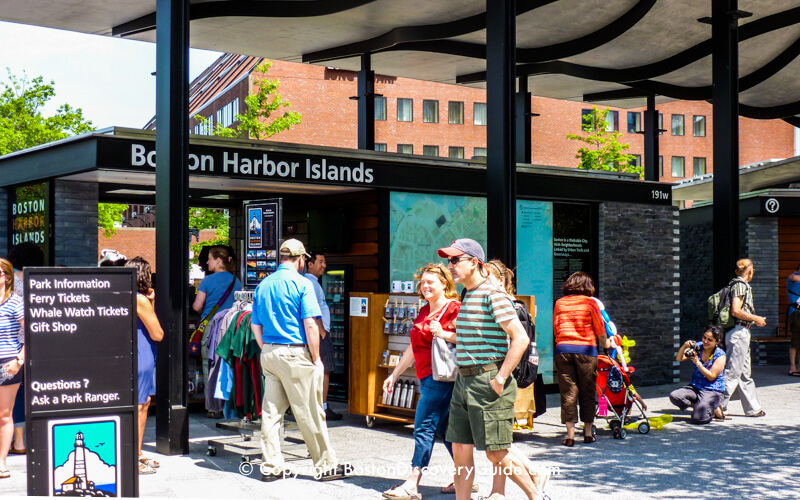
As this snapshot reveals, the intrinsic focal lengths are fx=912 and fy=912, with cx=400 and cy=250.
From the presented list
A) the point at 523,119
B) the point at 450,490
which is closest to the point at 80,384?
the point at 450,490

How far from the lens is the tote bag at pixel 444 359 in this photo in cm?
657

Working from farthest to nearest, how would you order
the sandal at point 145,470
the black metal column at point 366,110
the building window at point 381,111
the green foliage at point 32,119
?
the building window at point 381,111 → the green foliage at point 32,119 → the black metal column at point 366,110 → the sandal at point 145,470

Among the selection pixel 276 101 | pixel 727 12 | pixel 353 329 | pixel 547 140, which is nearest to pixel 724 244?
pixel 727 12

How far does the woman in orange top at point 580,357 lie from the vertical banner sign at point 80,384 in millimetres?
4665

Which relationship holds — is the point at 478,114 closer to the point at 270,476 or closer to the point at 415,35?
the point at 415,35

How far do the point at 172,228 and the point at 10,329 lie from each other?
5.58ft

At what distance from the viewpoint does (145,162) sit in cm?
941

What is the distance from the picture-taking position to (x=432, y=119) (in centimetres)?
5441

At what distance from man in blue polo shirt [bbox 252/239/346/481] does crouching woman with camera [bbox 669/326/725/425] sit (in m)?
4.75

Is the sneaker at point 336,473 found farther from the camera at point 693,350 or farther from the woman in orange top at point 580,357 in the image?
the camera at point 693,350

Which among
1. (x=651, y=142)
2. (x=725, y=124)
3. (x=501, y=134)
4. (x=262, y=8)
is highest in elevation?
(x=262, y=8)

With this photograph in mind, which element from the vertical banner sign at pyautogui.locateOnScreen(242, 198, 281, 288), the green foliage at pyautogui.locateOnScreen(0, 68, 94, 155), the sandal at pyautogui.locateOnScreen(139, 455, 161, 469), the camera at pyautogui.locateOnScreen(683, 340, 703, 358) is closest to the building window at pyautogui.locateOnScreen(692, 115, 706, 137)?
the green foliage at pyautogui.locateOnScreen(0, 68, 94, 155)

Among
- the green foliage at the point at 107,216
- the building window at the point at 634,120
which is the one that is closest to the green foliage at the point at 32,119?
the green foliage at the point at 107,216

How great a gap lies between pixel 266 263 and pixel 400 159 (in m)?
2.75
